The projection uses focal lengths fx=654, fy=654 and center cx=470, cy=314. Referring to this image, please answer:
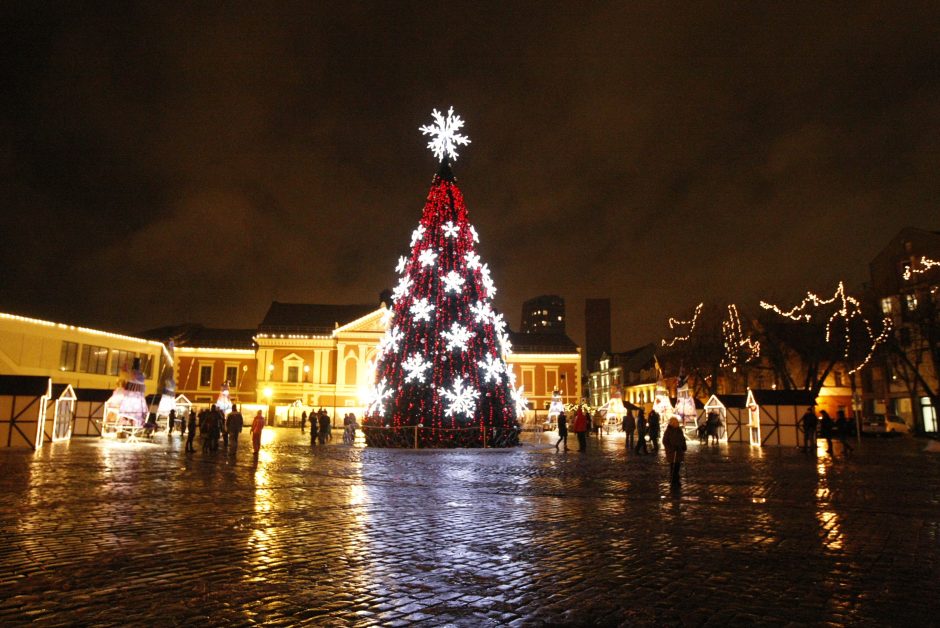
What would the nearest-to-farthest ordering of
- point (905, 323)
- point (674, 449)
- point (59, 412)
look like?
point (674, 449) → point (59, 412) → point (905, 323)

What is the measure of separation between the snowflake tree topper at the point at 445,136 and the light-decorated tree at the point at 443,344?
0.14 ft

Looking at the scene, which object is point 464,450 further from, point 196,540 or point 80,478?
point 196,540

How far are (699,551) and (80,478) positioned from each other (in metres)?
12.7

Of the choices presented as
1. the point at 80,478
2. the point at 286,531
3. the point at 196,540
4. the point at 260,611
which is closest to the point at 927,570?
the point at 260,611

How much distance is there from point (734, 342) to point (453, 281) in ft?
88.6

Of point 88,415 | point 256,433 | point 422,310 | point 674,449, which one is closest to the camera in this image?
point 674,449

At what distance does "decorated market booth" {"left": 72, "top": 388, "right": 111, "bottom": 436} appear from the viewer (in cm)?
3497

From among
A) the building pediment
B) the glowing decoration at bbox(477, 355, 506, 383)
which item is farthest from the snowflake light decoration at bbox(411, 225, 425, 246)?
the building pediment

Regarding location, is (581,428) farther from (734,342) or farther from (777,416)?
(734,342)

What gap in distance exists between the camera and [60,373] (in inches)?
1767

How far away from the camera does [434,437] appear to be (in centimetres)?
2452

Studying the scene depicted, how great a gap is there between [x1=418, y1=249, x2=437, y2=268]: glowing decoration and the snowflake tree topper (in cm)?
385

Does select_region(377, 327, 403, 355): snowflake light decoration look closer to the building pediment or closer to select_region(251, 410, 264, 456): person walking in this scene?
select_region(251, 410, 264, 456): person walking

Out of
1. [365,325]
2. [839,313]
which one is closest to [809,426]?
[839,313]
